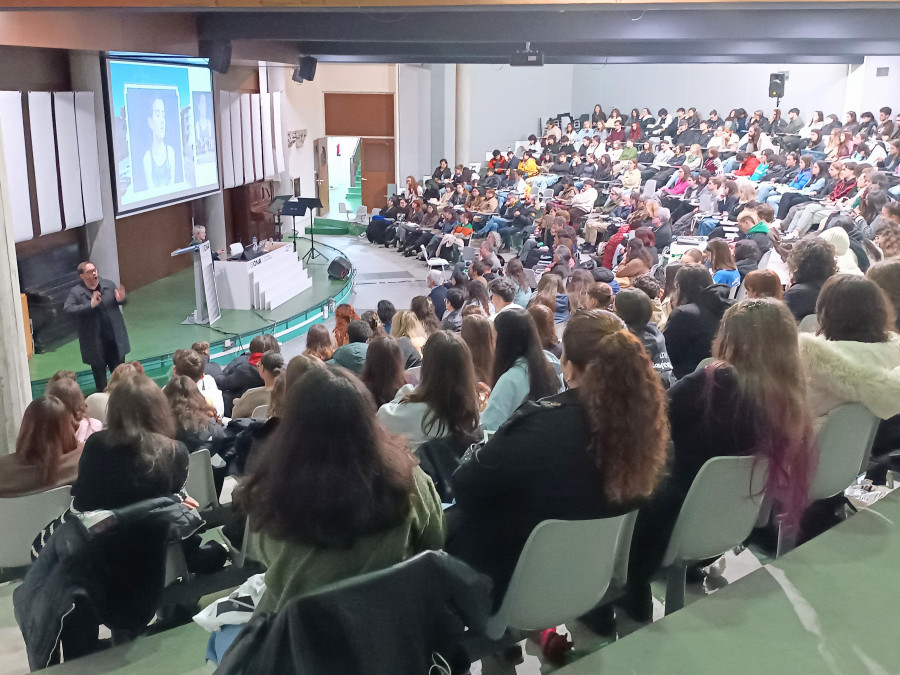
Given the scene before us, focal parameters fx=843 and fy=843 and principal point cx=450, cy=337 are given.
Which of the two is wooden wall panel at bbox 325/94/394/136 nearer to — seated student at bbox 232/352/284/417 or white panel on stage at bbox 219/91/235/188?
white panel on stage at bbox 219/91/235/188

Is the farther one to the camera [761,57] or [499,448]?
[761,57]

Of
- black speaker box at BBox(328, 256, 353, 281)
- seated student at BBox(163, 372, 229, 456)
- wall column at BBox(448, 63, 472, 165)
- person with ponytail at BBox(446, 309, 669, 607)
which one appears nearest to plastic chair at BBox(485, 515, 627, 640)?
person with ponytail at BBox(446, 309, 669, 607)

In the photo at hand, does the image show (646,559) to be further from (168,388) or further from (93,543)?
(168,388)

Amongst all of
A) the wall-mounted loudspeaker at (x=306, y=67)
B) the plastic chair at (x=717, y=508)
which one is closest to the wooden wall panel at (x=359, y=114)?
the wall-mounted loudspeaker at (x=306, y=67)

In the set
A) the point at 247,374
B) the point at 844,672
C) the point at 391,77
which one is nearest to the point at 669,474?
the point at 844,672

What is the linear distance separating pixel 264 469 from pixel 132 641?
1.17 meters

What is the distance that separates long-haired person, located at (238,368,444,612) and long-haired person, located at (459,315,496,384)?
183 cm

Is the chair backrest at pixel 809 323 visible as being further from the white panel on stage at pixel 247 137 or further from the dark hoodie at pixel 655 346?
the white panel on stage at pixel 247 137

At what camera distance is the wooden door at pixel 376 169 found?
18.8 meters

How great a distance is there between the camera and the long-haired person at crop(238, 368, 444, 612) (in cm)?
174

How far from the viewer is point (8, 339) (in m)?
4.74

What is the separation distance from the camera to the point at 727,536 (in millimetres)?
2658

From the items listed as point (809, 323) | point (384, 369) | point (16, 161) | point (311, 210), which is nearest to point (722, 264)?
point (809, 323)

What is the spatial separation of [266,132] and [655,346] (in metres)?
11.2
